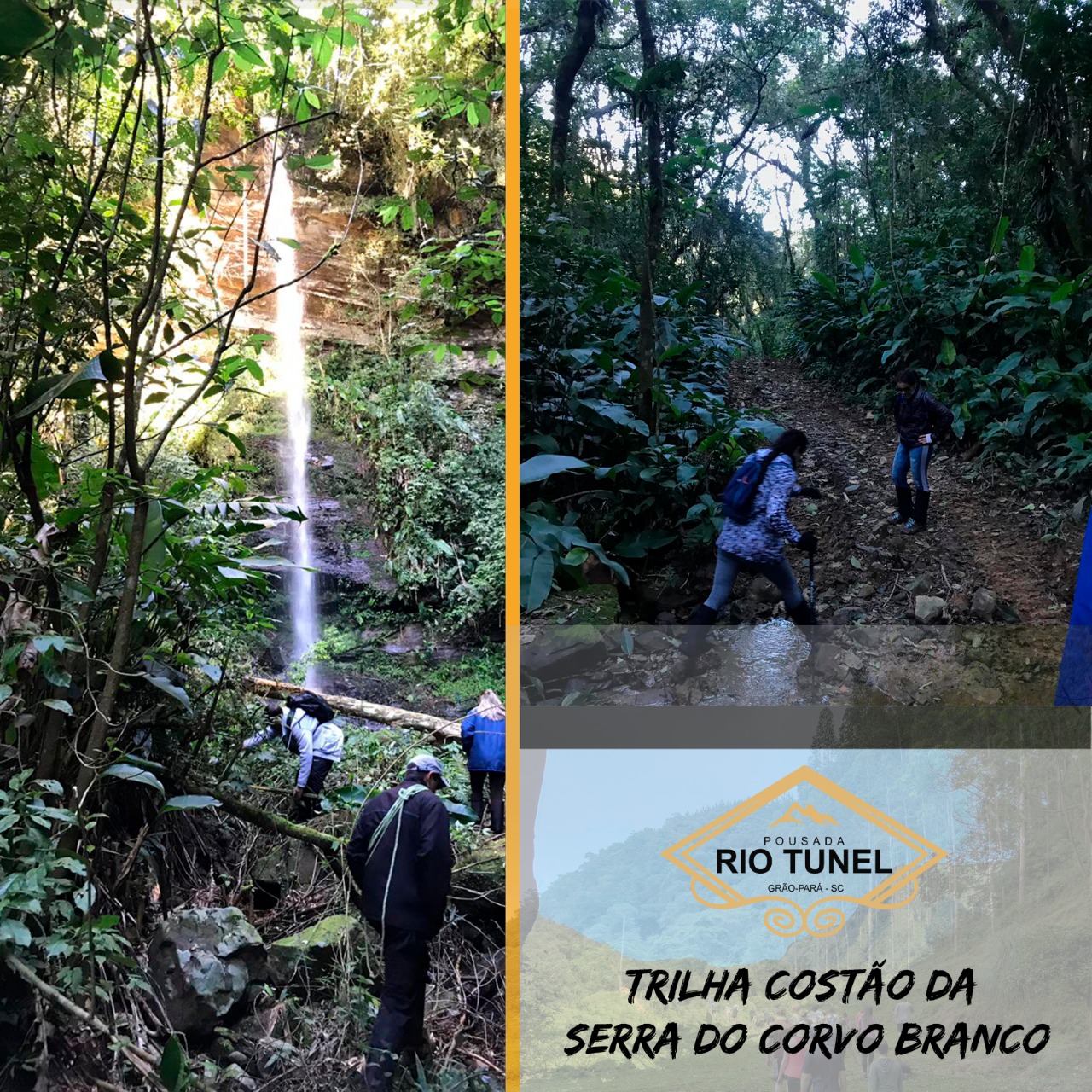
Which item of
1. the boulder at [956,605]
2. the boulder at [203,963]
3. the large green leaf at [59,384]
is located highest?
the large green leaf at [59,384]

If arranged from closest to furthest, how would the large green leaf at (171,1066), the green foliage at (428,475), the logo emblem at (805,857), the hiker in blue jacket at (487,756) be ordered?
1. the logo emblem at (805,857)
2. the large green leaf at (171,1066)
3. the hiker in blue jacket at (487,756)
4. the green foliage at (428,475)

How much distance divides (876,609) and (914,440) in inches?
16.8

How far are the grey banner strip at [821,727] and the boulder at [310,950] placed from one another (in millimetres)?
879

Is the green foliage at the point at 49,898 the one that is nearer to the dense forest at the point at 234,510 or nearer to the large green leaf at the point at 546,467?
the dense forest at the point at 234,510

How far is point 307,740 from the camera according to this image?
2.72 m

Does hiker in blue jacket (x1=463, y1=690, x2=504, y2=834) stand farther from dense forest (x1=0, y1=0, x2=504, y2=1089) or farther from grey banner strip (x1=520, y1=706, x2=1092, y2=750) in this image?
grey banner strip (x1=520, y1=706, x2=1092, y2=750)

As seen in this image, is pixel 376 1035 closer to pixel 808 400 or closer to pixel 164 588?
pixel 164 588

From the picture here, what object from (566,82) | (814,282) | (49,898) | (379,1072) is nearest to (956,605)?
(814,282)

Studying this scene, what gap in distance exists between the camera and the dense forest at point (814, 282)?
6.98ft

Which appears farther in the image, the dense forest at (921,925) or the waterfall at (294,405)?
the waterfall at (294,405)

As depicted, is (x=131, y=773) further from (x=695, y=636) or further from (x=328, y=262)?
(x=328, y=262)

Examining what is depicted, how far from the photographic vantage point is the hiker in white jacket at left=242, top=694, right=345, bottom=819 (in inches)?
106

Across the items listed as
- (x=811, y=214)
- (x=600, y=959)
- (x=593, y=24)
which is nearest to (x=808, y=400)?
(x=811, y=214)

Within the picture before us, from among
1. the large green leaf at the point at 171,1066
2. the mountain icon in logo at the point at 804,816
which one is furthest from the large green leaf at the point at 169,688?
the mountain icon in logo at the point at 804,816
